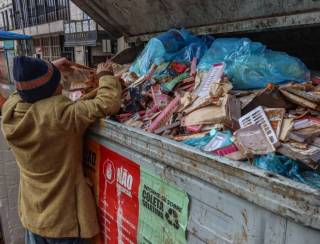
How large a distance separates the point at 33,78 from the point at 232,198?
1252mm

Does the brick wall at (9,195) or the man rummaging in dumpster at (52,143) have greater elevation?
the man rummaging in dumpster at (52,143)

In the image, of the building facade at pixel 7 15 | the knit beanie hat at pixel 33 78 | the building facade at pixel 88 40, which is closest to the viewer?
the knit beanie hat at pixel 33 78

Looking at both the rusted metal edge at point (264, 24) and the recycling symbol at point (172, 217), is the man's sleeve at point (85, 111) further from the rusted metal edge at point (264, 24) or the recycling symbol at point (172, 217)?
the rusted metal edge at point (264, 24)

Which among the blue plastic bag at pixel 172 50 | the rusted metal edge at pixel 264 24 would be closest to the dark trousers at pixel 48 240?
the blue plastic bag at pixel 172 50

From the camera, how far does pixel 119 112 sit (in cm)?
202

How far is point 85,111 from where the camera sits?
1.80m

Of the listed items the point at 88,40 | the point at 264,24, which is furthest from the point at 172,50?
the point at 88,40

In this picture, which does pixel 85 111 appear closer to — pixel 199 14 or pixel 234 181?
pixel 234 181

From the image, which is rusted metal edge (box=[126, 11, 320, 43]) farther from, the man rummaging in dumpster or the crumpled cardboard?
the man rummaging in dumpster

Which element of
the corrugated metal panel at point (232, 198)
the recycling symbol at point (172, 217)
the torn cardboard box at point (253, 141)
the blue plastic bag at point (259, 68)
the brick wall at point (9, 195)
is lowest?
the brick wall at point (9, 195)

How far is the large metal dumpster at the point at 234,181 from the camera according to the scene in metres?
0.93

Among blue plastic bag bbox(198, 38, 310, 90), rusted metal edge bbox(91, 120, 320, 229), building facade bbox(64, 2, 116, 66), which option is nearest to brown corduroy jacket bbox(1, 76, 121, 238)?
rusted metal edge bbox(91, 120, 320, 229)

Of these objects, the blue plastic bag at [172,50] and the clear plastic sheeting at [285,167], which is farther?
the blue plastic bag at [172,50]

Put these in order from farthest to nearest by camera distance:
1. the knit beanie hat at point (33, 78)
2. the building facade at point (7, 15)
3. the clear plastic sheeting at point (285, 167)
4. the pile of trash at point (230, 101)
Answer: the building facade at point (7, 15)
the knit beanie hat at point (33, 78)
the pile of trash at point (230, 101)
the clear plastic sheeting at point (285, 167)
